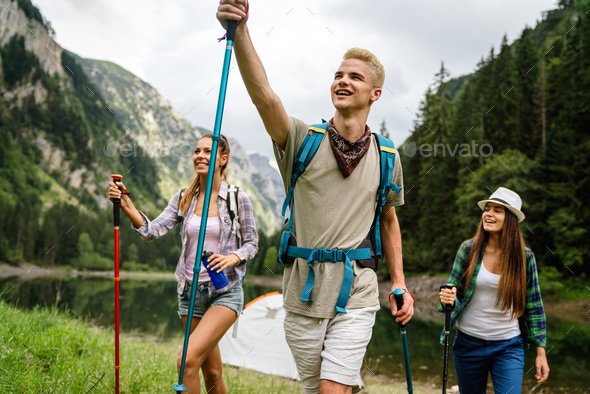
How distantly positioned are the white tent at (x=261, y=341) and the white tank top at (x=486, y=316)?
9459 millimetres

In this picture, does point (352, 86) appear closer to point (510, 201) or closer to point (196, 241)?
point (196, 241)

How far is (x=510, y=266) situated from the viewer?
421 cm

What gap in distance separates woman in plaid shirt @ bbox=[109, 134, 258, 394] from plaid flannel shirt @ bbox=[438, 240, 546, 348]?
6.44ft

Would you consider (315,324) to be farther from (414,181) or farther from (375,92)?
(414,181)

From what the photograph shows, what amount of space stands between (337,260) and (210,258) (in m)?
1.15

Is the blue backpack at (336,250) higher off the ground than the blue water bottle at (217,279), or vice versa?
the blue backpack at (336,250)

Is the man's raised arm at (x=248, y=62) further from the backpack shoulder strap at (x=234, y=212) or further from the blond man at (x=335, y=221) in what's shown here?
the backpack shoulder strap at (x=234, y=212)

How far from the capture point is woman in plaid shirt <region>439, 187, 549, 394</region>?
3.96 metres

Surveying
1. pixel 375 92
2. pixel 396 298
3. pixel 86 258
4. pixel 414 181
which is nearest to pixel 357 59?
pixel 375 92

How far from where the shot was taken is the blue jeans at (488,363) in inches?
151

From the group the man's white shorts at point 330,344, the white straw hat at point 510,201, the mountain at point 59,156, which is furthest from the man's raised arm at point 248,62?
the mountain at point 59,156

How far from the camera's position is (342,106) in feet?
8.87

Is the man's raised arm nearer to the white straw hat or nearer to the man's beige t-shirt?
the man's beige t-shirt

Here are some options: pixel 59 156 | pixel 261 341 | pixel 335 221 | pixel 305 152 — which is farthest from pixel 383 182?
pixel 59 156
